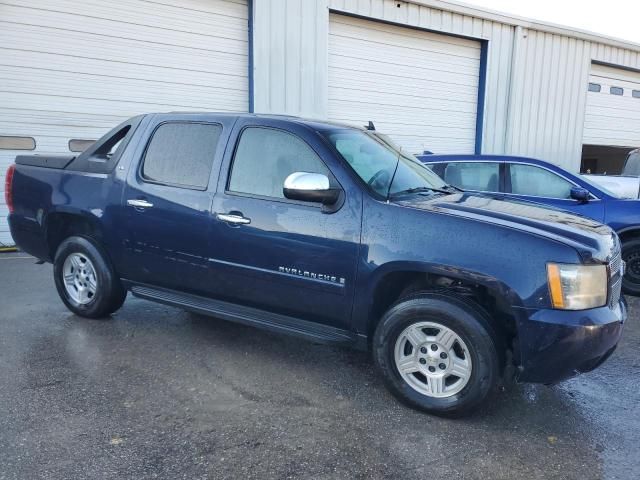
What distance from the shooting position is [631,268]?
6.16 metres

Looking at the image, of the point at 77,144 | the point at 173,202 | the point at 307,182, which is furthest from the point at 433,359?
the point at 77,144

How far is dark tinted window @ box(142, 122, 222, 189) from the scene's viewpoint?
3.86 m

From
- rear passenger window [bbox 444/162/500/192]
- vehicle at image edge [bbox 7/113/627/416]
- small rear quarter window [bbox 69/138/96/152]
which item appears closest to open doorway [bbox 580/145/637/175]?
rear passenger window [bbox 444/162/500/192]

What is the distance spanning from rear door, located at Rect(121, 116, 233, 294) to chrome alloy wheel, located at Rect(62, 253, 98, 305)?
0.45m

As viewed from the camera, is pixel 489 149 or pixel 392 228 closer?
pixel 392 228

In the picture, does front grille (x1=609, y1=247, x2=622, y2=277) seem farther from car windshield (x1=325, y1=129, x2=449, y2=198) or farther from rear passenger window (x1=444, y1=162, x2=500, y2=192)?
rear passenger window (x1=444, y1=162, x2=500, y2=192)

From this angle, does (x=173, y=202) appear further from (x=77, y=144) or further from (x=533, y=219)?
(x=77, y=144)

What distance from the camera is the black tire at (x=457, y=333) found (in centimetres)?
289

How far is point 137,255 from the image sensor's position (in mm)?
4129

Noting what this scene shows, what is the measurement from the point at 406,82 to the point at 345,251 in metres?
9.15

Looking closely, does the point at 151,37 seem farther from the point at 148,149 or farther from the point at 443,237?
the point at 443,237

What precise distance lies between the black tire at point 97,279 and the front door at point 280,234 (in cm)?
119

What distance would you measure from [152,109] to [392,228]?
7.03 metres

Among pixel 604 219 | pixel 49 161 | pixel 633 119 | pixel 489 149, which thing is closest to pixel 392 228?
pixel 49 161
